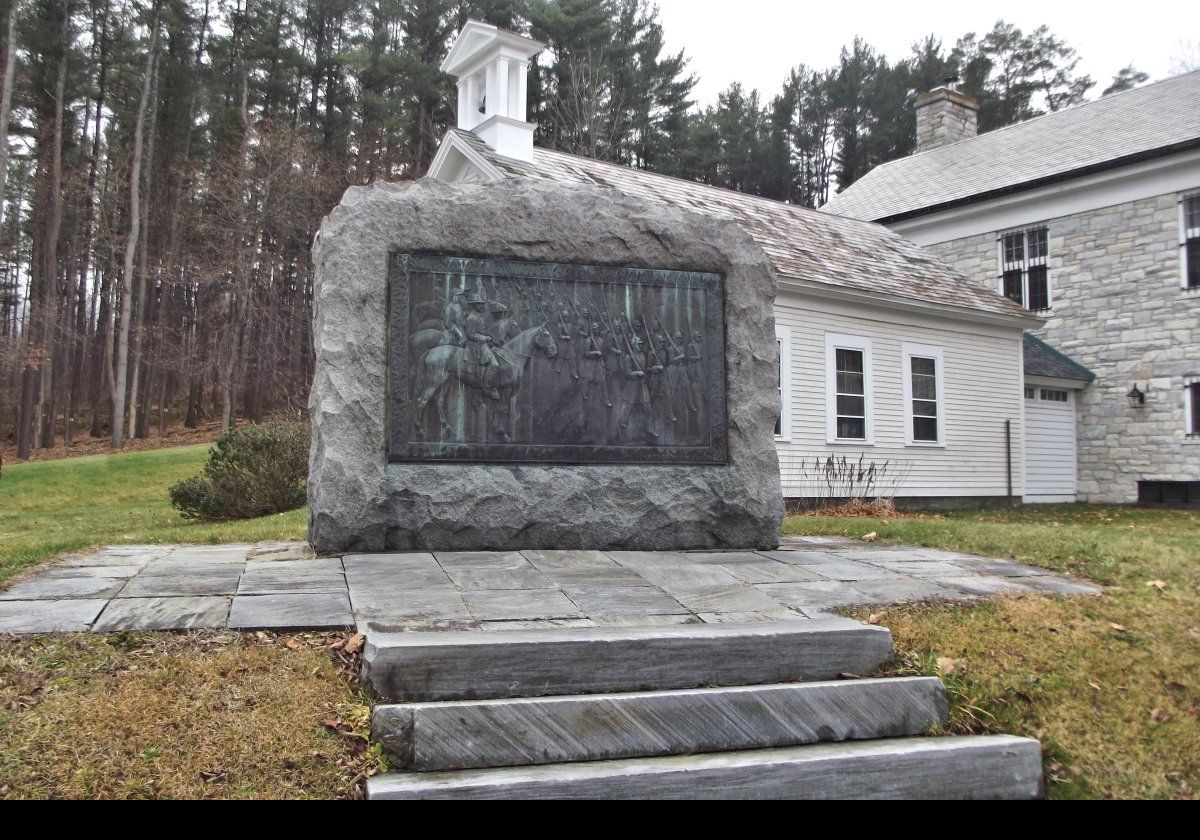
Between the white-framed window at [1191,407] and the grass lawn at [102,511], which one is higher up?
the white-framed window at [1191,407]

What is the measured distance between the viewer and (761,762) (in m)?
3.01

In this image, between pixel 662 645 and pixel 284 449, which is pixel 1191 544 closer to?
pixel 662 645

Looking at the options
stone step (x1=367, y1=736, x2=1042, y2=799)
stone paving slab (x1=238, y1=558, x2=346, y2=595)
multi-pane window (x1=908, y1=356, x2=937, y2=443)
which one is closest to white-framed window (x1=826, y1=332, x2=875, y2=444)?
multi-pane window (x1=908, y1=356, x2=937, y2=443)

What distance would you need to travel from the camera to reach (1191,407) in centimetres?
1831

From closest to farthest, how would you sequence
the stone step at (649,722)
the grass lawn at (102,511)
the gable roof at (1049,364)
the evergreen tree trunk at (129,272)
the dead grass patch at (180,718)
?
the dead grass patch at (180,718) < the stone step at (649,722) < the grass lawn at (102,511) < the gable roof at (1049,364) < the evergreen tree trunk at (129,272)

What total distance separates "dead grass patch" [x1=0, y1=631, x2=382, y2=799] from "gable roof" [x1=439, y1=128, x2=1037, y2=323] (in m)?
10.7

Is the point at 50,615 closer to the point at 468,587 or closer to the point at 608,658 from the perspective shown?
the point at 468,587

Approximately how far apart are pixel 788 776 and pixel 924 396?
14.9 metres

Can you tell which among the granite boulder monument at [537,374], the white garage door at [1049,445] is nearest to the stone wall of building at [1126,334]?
the white garage door at [1049,445]

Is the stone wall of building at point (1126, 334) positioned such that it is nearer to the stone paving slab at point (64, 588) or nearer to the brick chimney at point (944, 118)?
the brick chimney at point (944, 118)

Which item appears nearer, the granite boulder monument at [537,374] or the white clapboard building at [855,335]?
the granite boulder monument at [537,374]

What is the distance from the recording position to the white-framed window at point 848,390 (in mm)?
15281

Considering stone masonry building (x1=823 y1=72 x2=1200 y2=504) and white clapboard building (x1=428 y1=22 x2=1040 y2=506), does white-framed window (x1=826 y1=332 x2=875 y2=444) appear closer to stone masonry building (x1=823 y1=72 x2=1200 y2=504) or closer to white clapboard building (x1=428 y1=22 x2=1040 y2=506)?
white clapboard building (x1=428 y1=22 x2=1040 y2=506)

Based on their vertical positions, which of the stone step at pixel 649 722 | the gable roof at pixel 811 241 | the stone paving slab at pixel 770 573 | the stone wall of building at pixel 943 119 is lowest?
the stone step at pixel 649 722
